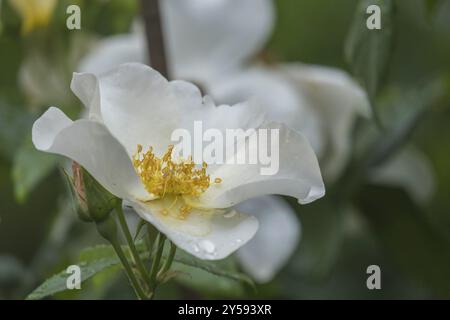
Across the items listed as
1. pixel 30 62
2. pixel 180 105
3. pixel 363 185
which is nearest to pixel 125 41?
pixel 30 62

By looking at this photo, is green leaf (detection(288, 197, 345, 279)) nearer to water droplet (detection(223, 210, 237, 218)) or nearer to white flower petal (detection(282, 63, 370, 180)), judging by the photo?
white flower petal (detection(282, 63, 370, 180))

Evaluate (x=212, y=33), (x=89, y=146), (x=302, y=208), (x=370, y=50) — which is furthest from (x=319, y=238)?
(x=89, y=146)

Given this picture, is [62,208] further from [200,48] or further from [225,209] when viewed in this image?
[225,209]

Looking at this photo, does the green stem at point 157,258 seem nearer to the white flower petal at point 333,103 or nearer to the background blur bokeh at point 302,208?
the background blur bokeh at point 302,208

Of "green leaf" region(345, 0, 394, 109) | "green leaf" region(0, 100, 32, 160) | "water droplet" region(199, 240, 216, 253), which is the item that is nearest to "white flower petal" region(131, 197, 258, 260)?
"water droplet" region(199, 240, 216, 253)

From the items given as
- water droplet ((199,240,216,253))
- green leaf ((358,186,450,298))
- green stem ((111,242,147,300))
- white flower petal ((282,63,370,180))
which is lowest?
green leaf ((358,186,450,298))

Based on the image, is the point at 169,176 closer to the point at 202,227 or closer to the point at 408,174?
the point at 202,227
